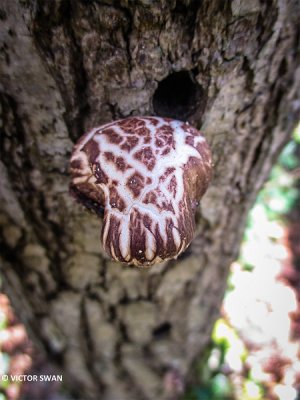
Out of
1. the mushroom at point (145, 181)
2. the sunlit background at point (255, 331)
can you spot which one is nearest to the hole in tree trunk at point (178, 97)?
the mushroom at point (145, 181)

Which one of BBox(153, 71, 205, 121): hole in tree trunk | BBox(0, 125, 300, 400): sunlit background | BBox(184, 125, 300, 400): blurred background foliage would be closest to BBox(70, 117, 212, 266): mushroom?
BBox(153, 71, 205, 121): hole in tree trunk

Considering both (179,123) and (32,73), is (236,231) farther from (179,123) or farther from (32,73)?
(32,73)

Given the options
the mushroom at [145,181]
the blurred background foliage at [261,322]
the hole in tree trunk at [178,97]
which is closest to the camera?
the mushroom at [145,181]

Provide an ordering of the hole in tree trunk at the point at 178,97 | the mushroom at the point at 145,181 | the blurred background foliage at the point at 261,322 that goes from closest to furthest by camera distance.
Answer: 1. the mushroom at the point at 145,181
2. the hole in tree trunk at the point at 178,97
3. the blurred background foliage at the point at 261,322

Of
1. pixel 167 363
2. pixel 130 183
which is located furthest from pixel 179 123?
pixel 167 363

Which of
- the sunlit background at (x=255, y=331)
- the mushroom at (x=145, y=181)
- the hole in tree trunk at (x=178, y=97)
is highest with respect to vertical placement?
the hole in tree trunk at (x=178, y=97)

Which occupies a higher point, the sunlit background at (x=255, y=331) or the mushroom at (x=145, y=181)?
the mushroom at (x=145, y=181)

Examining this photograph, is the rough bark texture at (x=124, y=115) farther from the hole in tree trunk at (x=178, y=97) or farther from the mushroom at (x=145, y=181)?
the mushroom at (x=145, y=181)
